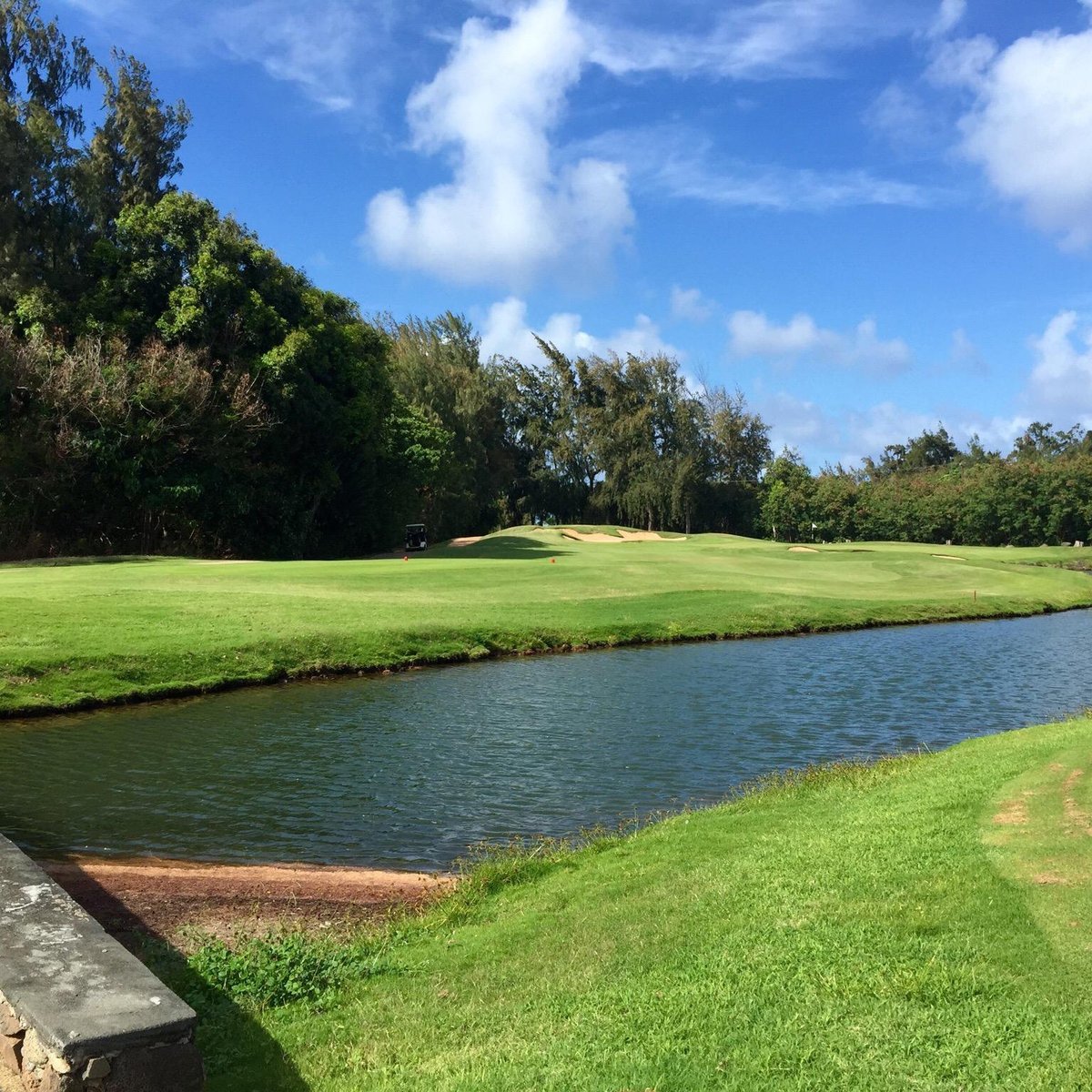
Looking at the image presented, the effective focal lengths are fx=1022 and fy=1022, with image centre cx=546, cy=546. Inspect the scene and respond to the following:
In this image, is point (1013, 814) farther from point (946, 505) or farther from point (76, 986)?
point (946, 505)

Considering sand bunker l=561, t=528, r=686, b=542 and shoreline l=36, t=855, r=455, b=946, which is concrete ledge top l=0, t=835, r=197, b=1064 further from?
sand bunker l=561, t=528, r=686, b=542

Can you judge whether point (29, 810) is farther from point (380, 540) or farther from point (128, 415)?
point (380, 540)

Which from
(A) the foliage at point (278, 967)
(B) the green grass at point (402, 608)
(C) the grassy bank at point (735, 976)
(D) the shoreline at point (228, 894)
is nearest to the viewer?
(C) the grassy bank at point (735, 976)

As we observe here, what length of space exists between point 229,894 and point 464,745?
24.1 ft

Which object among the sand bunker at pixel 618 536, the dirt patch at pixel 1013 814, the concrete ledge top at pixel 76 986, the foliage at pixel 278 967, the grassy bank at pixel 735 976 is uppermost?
the sand bunker at pixel 618 536

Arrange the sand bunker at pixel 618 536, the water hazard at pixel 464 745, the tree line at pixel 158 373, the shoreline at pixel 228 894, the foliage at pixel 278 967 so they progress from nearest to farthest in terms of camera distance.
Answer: the foliage at pixel 278 967
the shoreline at pixel 228 894
the water hazard at pixel 464 745
the tree line at pixel 158 373
the sand bunker at pixel 618 536

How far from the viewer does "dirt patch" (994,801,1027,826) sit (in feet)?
29.3

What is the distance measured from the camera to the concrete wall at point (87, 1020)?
4836 mm

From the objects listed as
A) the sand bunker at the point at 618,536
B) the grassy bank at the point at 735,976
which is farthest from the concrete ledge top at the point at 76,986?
the sand bunker at the point at 618,536

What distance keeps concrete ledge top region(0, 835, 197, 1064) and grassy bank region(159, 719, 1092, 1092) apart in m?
0.87

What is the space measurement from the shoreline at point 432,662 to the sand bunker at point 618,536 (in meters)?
31.4

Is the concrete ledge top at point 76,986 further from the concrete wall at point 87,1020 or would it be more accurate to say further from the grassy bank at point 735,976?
the grassy bank at point 735,976

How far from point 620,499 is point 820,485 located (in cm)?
1986

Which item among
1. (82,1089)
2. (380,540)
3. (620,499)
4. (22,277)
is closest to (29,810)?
(82,1089)
